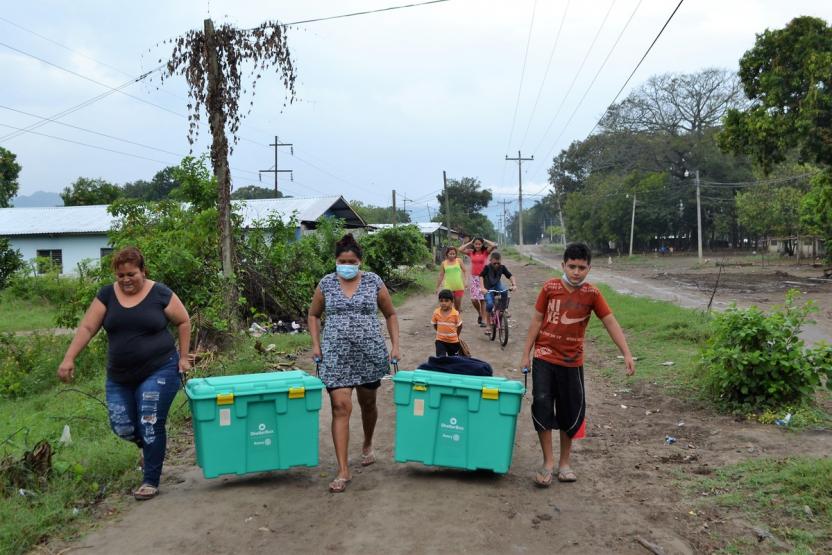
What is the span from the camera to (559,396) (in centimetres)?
475

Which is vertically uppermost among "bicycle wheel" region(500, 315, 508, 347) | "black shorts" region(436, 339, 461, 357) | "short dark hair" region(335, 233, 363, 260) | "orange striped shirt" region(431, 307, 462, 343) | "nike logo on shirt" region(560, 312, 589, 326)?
"short dark hair" region(335, 233, 363, 260)

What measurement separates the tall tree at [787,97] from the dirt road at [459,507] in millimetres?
18221

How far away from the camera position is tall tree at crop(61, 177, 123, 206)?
150 feet

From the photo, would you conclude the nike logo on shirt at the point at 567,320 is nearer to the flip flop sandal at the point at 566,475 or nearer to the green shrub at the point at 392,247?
the flip flop sandal at the point at 566,475

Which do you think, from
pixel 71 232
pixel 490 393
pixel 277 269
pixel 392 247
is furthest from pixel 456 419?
pixel 71 232

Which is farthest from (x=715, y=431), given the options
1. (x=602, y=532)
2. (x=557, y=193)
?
(x=557, y=193)

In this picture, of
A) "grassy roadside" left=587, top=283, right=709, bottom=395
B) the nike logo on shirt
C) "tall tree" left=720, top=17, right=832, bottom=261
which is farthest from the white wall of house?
the nike logo on shirt

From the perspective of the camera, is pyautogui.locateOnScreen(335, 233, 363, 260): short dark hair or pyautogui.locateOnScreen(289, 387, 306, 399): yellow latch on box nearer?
pyautogui.locateOnScreen(289, 387, 306, 399): yellow latch on box

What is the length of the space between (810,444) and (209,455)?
4647 mm

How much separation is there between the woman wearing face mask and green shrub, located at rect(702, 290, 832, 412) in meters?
3.57

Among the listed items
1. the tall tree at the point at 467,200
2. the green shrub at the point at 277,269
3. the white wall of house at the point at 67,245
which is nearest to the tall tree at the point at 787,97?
the green shrub at the point at 277,269

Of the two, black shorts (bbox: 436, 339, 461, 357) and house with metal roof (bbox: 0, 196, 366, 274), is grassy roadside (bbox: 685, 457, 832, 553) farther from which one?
house with metal roof (bbox: 0, 196, 366, 274)

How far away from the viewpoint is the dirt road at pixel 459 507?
3.78 meters

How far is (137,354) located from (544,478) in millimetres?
2905
